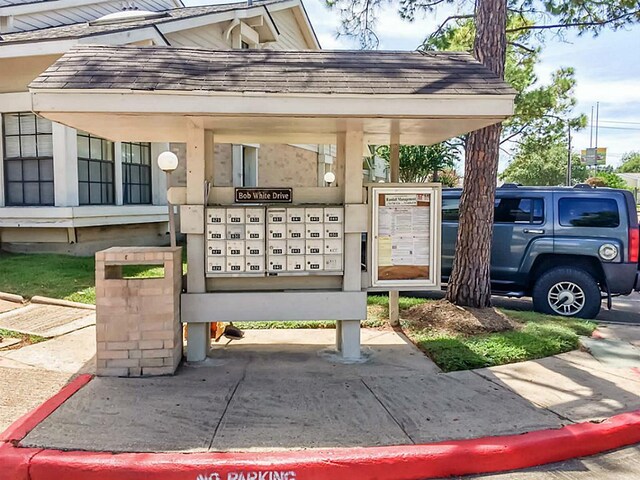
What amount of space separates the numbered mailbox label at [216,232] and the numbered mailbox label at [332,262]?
1.12 metres

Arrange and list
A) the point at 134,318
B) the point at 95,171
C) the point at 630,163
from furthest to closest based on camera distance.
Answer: the point at 630,163, the point at 95,171, the point at 134,318

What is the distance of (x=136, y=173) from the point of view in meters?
13.4

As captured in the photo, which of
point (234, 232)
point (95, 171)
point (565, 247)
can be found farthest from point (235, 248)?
point (95, 171)

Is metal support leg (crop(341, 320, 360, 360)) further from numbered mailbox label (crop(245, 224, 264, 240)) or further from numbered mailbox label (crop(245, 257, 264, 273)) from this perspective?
numbered mailbox label (crop(245, 224, 264, 240))

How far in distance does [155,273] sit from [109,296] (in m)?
5.04

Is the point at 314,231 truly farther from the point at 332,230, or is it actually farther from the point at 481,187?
the point at 481,187

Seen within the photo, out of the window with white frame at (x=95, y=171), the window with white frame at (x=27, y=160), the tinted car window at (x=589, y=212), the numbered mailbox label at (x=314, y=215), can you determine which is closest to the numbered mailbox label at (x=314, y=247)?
the numbered mailbox label at (x=314, y=215)

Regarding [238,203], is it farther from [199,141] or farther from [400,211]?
[400,211]

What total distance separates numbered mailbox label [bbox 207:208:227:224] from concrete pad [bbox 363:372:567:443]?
2.22 m

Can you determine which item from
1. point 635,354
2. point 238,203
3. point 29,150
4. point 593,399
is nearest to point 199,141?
point 238,203

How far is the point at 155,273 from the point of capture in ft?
32.6

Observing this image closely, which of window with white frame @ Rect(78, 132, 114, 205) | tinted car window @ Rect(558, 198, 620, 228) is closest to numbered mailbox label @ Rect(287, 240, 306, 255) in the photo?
tinted car window @ Rect(558, 198, 620, 228)

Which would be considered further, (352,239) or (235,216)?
(352,239)

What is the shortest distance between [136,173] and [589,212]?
10.5m
